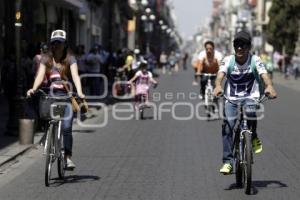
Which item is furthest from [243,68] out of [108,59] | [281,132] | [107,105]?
[108,59]

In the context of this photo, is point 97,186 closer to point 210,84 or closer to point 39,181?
point 39,181

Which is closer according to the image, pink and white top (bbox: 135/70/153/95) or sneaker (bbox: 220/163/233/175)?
sneaker (bbox: 220/163/233/175)

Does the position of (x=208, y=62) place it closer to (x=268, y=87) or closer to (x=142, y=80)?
(x=142, y=80)

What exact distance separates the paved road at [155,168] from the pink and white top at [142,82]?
2609 millimetres

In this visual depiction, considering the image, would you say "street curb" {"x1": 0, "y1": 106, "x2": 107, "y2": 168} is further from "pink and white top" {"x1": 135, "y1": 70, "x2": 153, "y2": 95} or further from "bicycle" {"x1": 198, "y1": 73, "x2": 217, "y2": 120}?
"pink and white top" {"x1": 135, "y1": 70, "x2": 153, "y2": 95}

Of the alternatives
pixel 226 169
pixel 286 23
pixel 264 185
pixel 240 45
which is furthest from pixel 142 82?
pixel 286 23

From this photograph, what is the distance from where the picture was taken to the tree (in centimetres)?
6022

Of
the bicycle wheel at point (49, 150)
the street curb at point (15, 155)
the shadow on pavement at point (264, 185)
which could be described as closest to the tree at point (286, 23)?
the street curb at point (15, 155)

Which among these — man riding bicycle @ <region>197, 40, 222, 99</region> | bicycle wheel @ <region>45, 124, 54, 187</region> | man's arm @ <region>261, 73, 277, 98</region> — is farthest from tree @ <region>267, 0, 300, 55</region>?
bicycle wheel @ <region>45, 124, 54, 187</region>

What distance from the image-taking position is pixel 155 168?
11.0 m

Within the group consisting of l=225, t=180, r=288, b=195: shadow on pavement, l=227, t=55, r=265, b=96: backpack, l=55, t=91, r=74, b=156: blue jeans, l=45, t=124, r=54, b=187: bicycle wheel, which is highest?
l=227, t=55, r=265, b=96: backpack

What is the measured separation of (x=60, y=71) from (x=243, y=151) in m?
2.42

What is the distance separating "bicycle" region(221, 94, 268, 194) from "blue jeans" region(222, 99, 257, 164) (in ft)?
0.17

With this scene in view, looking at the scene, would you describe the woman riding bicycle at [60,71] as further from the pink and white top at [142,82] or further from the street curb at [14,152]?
the pink and white top at [142,82]
